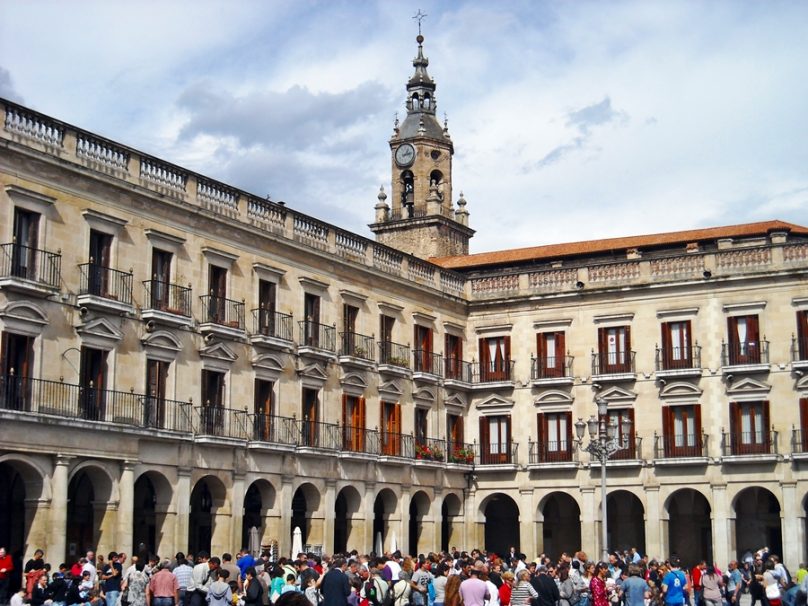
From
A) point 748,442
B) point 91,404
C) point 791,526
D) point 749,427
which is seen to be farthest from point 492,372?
point 91,404

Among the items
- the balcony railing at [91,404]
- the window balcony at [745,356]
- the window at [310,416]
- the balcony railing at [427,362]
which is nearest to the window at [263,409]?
the window at [310,416]

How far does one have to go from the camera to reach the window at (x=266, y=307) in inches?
1495

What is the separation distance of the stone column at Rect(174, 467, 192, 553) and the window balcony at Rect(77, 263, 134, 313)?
15.7 ft

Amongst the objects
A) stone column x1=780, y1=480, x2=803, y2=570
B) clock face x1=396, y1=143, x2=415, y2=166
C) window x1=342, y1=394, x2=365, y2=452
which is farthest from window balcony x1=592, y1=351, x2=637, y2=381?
clock face x1=396, y1=143, x2=415, y2=166

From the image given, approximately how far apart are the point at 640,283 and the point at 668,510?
27.6ft

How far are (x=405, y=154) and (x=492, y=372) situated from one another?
16.2m

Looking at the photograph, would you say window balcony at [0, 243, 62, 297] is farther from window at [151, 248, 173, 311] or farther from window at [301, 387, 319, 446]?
window at [301, 387, 319, 446]

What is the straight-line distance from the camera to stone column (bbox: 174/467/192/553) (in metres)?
33.8

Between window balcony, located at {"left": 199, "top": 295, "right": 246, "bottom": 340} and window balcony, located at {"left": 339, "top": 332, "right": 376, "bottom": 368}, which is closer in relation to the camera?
window balcony, located at {"left": 199, "top": 295, "right": 246, "bottom": 340}

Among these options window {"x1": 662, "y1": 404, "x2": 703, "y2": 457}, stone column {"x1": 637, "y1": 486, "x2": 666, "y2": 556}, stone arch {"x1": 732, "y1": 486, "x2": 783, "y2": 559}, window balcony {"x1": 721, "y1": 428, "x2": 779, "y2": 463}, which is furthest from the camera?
stone arch {"x1": 732, "y1": 486, "x2": 783, "y2": 559}

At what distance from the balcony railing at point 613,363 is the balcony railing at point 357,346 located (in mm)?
8660

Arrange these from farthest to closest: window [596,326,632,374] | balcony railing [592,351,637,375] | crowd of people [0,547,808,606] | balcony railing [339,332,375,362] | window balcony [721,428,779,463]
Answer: window [596,326,632,374]
balcony railing [592,351,637,375]
window balcony [721,428,779,463]
balcony railing [339,332,375,362]
crowd of people [0,547,808,606]

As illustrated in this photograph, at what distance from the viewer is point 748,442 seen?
143 ft

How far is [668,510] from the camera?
46750 mm
